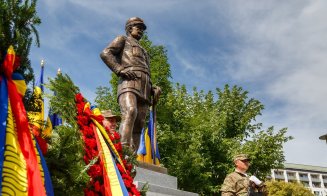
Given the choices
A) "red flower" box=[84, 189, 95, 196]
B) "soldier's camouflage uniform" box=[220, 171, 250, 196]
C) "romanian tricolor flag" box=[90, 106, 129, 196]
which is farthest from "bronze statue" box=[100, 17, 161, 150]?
"red flower" box=[84, 189, 95, 196]

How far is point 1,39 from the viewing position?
255 cm

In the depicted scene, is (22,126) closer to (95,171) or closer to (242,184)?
(95,171)

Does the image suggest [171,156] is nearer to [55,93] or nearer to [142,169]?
[142,169]

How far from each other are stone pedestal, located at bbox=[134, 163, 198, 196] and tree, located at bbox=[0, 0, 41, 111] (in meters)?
3.26

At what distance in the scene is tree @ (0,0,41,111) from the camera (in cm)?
260

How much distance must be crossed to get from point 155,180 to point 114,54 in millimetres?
2250

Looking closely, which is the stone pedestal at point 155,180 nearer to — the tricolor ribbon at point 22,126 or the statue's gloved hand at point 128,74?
the statue's gloved hand at point 128,74

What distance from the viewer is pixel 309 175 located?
347ft

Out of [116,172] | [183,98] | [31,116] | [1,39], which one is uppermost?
[183,98]

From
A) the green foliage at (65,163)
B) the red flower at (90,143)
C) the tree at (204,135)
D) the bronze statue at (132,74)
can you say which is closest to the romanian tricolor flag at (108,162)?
the red flower at (90,143)

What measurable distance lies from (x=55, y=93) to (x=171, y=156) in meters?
16.1

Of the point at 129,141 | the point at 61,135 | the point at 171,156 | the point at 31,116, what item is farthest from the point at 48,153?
the point at 171,156

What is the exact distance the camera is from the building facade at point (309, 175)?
102062 millimetres

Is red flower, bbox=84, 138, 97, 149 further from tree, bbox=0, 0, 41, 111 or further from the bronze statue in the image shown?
the bronze statue
